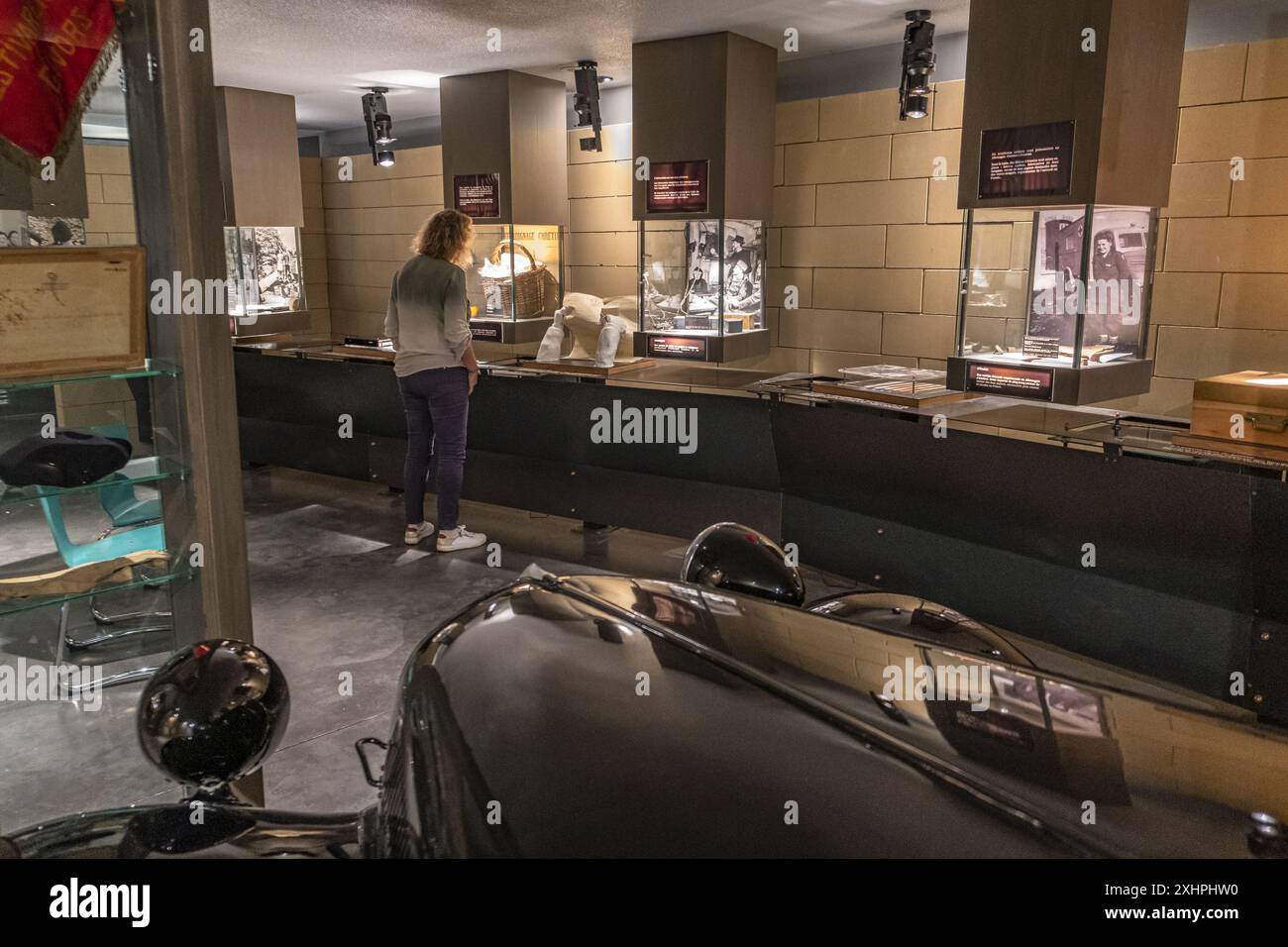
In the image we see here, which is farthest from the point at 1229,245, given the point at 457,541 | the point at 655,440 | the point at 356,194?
the point at 356,194

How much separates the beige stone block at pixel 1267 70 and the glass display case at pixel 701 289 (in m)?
2.84

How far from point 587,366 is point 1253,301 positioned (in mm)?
3583

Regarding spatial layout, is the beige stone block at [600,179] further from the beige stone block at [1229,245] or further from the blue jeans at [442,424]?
the beige stone block at [1229,245]

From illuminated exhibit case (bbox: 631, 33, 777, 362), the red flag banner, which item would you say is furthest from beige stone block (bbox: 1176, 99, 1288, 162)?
the red flag banner

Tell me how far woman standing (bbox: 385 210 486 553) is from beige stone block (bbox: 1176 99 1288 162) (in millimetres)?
3849

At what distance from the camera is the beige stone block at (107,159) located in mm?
2105

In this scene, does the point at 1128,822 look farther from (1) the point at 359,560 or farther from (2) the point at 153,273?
(1) the point at 359,560

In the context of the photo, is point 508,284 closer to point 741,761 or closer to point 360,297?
point 360,297

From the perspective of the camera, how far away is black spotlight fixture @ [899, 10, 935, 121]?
529cm

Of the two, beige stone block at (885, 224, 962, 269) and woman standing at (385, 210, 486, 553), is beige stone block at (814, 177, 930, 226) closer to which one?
beige stone block at (885, 224, 962, 269)

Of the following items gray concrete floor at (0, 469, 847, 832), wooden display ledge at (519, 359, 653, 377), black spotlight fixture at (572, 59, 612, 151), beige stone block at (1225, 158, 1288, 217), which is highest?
black spotlight fixture at (572, 59, 612, 151)

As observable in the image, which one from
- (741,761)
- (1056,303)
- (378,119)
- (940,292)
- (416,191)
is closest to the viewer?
(741,761)

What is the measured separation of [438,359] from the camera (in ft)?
17.9
